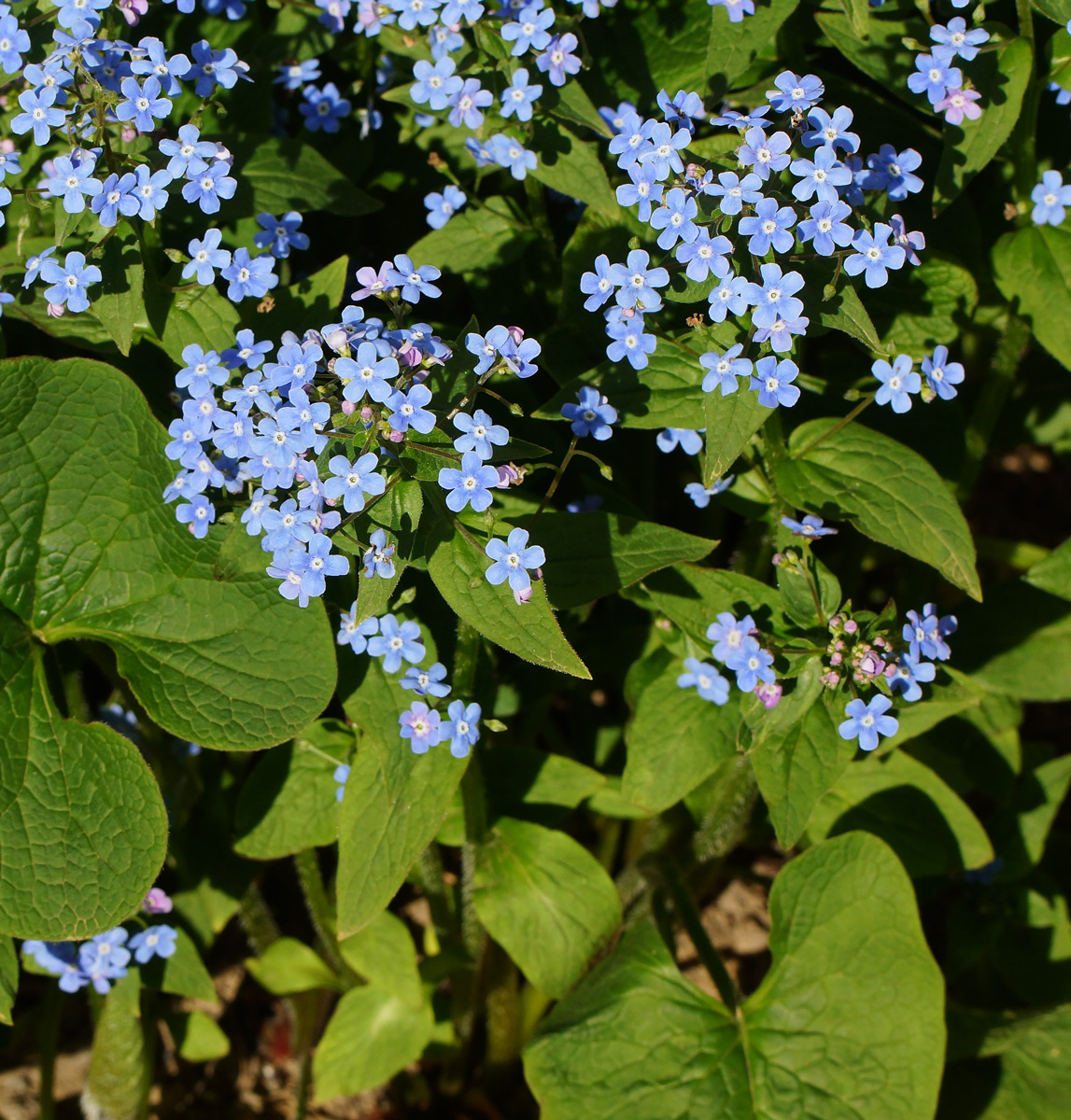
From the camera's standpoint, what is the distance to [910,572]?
491 centimetres

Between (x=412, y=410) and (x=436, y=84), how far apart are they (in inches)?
57.0

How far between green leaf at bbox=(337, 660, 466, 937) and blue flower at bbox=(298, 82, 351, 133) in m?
2.12

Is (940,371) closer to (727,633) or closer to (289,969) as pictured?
(727,633)

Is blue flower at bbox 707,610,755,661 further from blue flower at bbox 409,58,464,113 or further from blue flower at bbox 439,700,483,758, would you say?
blue flower at bbox 409,58,464,113

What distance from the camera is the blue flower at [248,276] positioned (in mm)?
3242

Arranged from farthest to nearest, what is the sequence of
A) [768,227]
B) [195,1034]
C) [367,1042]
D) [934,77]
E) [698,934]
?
1. [195,1034]
2. [367,1042]
3. [698,934]
4. [934,77]
5. [768,227]

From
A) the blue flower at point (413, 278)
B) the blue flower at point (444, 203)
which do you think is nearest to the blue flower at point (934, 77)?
the blue flower at point (444, 203)

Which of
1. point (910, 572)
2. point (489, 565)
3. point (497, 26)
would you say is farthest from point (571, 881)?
point (497, 26)

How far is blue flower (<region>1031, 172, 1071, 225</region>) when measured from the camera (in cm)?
371

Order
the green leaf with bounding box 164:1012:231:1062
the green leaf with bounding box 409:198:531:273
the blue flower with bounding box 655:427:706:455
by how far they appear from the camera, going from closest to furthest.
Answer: the blue flower with bounding box 655:427:706:455 < the green leaf with bounding box 409:198:531:273 < the green leaf with bounding box 164:1012:231:1062

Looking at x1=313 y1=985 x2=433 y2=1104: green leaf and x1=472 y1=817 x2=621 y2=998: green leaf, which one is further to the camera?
x1=313 y1=985 x2=433 y2=1104: green leaf

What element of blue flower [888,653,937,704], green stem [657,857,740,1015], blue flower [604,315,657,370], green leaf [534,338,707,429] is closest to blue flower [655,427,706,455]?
green leaf [534,338,707,429]

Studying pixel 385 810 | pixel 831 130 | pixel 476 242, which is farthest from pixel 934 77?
pixel 385 810

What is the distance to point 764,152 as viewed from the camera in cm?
293
